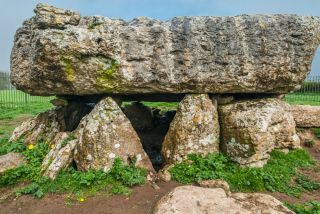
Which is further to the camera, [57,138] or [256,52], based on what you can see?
[57,138]

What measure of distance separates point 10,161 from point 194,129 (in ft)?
11.9

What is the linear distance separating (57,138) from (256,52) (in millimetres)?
4286

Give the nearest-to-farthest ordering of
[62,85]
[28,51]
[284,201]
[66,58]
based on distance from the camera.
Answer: [284,201]
[66,58]
[62,85]
[28,51]

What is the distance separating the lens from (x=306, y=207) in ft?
18.3

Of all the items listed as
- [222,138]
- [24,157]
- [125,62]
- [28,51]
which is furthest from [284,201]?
[28,51]

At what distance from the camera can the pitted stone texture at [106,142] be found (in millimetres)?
6430

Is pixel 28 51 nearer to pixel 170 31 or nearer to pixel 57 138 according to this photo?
pixel 57 138

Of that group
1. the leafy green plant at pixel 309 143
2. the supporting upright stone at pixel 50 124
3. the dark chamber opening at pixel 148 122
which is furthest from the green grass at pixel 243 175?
the supporting upright stone at pixel 50 124

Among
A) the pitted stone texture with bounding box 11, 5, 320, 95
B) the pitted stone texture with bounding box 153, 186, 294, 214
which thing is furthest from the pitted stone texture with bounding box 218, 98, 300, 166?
the pitted stone texture with bounding box 153, 186, 294, 214

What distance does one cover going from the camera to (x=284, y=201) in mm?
5832

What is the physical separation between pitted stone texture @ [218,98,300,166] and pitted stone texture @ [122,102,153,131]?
125 inches

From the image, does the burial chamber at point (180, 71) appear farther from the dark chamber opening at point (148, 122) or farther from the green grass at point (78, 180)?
the dark chamber opening at point (148, 122)

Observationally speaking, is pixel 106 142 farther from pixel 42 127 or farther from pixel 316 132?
pixel 316 132

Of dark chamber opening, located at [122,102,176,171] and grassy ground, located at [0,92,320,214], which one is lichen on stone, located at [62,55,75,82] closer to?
grassy ground, located at [0,92,320,214]
